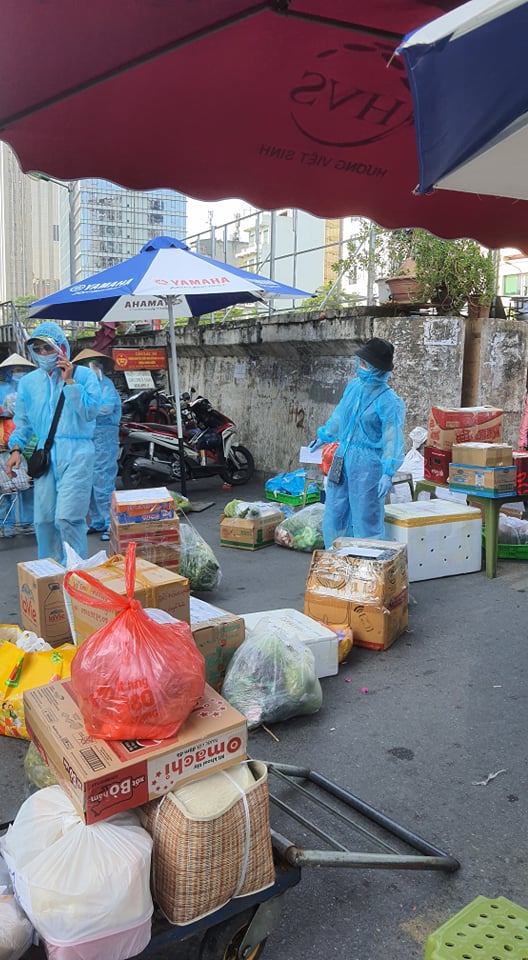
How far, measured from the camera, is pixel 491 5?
1151 mm

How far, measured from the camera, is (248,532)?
6.65 m

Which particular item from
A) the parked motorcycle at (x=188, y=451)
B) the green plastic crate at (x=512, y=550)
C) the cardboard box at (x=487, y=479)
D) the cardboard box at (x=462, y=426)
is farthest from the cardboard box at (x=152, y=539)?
the parked motorcycle at (x=188, y=451)

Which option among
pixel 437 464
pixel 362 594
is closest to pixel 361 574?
pixel 362 594

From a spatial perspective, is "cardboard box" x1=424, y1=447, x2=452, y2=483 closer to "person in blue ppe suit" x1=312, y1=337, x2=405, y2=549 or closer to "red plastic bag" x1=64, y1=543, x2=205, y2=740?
"person in blue ppe suit" x1=312, y1=337, x2=405, y2=549

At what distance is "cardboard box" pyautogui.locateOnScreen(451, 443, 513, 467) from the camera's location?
17.6 ft

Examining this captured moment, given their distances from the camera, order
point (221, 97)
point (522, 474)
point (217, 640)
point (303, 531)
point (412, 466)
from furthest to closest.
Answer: point (412, 466) < point (303, 531) < point (522, 474) < point (217, 640) < point (221, 97)

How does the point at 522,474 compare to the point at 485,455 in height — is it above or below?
below

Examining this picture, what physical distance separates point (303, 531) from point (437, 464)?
1393 mm

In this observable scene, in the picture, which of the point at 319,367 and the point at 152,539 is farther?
the point at 319,367

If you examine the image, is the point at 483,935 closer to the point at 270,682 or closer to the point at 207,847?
the point at 207,847

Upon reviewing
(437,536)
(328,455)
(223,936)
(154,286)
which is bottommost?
(223,936)

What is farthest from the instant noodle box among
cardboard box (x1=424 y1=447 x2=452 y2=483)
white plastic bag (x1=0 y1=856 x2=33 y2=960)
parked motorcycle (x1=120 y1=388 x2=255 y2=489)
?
parked motorcycle (x1=120 y1=388 x2=255 y2=489)

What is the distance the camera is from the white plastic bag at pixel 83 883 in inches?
60.4

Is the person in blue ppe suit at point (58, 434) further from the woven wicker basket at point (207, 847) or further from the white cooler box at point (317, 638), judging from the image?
the woven wicker basket at point (207, 847)
